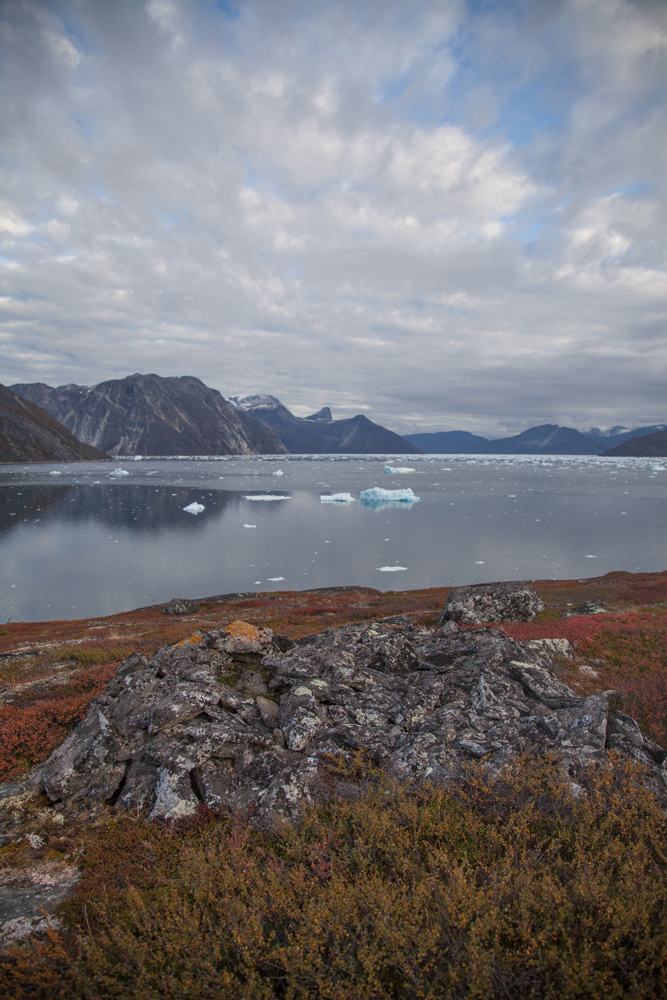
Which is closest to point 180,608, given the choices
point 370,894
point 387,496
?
point 370,894

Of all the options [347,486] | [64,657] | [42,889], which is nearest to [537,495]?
[347,486]

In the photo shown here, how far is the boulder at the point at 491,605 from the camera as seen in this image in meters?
17.5

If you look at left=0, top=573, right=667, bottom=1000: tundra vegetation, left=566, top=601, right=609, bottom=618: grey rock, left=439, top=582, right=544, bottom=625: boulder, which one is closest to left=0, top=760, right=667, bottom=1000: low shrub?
left=0, top=573, right=667, bottom=1000: tundra vegetation

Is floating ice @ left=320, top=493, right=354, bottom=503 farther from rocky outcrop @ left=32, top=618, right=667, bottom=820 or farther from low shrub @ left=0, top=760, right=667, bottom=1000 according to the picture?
low shrub @ left=0, top=760, right=667, bottom=1000

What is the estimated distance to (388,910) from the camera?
13.2 feet

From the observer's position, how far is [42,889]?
5129mm

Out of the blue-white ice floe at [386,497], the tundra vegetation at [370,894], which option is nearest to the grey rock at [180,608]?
the tundra vegetation at [370,894]

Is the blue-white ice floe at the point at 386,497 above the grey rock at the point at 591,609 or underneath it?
above

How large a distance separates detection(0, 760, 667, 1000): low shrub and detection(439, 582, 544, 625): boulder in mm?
12001

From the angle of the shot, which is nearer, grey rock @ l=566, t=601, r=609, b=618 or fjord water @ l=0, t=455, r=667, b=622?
grey rock @ l=566, t=601, r=609, b=618

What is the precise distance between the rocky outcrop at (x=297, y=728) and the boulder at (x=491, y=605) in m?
7.49

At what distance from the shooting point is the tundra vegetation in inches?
145

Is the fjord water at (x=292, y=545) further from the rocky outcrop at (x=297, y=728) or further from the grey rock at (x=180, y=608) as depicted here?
the rocky outcrop at (x=297, y=728)

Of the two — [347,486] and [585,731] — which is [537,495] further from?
[585,731]
